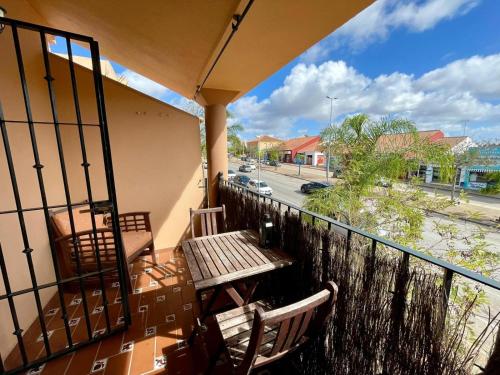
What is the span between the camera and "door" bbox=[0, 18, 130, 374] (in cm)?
141

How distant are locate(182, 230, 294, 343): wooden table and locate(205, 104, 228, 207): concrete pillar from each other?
1709mm

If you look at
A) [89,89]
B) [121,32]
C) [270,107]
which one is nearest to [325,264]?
[121,32]

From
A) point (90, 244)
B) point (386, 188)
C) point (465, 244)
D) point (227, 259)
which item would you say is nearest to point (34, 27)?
point (90, 244)

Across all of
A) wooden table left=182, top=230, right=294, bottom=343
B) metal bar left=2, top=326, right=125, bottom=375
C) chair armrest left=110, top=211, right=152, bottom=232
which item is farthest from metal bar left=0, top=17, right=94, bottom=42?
metal bar left=2, top=326, right=125, bottom=375

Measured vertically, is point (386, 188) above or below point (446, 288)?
below

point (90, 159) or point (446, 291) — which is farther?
point (90, 159)

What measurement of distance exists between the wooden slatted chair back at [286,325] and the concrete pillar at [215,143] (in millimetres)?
2673

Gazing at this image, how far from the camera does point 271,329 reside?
1286 millimetres

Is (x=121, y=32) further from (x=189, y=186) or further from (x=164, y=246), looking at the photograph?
(x=164, y=246)

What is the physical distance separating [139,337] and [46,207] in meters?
1.30

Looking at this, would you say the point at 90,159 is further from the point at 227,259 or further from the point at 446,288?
the point at 446,288

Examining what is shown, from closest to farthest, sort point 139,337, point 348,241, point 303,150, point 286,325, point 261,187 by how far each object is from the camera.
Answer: point 286,325 < point 348,241 < point 139,337 < point 261,187 < point 303,150

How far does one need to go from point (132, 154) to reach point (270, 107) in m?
39.6

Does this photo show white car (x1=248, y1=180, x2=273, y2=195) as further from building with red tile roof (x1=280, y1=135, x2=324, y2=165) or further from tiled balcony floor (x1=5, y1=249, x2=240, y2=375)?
building with red tile roof (x1=280, y1=135, x2=324, y2=165)
